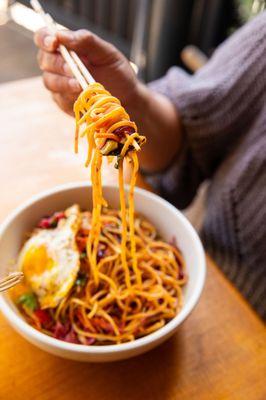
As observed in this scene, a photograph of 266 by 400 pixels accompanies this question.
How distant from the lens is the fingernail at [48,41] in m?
0.68

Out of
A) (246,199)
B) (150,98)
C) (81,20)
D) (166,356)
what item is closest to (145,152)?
(150,98)

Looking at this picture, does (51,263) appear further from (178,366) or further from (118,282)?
(178,366)

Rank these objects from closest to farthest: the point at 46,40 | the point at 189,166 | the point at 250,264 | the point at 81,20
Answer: the point at 46,40 → the point at 250,264 → the point at 189,166 → the point at 81,20

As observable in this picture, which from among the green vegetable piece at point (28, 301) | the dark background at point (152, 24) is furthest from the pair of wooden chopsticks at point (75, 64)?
the dark background at point (152, 24)

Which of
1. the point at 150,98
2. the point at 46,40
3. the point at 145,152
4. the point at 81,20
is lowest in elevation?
the point at 81,20

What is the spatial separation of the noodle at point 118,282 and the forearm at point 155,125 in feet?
0.73

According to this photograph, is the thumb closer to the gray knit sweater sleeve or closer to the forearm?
the forearm

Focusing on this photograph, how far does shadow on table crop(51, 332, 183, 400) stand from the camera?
591mm

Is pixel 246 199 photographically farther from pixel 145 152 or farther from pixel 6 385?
pixel 6 385

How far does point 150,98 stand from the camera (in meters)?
0.87

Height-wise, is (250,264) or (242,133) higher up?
(242,133)

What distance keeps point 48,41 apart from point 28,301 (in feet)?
1.32

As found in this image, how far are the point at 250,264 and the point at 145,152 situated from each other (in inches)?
12.6

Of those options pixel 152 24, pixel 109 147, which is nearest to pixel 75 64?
pixel 109 147
